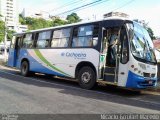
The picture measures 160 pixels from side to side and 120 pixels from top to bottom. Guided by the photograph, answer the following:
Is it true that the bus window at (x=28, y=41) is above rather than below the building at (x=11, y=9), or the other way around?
below

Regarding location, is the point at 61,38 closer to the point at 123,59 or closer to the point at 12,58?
the point at 123,59

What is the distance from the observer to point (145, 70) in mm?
11305

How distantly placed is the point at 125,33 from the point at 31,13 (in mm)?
149502

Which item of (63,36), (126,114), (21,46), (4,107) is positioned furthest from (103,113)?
(21,46)

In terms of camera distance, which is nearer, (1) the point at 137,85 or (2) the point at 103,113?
(2) the point at 103,113

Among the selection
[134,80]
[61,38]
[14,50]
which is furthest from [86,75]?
[14,50]

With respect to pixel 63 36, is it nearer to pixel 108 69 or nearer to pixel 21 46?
pixel 108 69

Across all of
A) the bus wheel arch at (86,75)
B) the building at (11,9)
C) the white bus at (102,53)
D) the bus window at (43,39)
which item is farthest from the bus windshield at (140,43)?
the building at (11,9)

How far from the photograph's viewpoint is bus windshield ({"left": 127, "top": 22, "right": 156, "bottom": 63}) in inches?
443

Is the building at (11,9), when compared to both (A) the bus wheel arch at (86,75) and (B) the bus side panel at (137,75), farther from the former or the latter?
(B) the bus side panel at (137,75)

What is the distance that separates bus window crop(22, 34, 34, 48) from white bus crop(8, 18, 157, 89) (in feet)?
5.87

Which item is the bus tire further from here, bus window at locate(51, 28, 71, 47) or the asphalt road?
the asphalt road

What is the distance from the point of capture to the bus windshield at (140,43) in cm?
1126

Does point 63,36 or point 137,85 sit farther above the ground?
point 63,36
